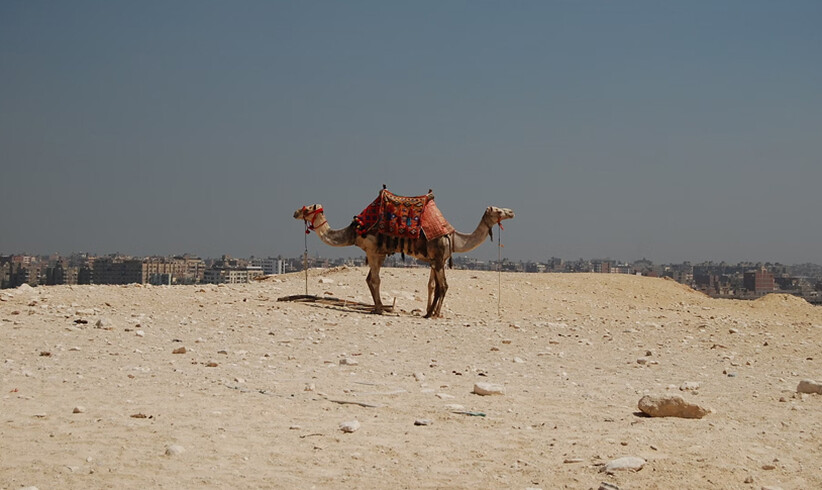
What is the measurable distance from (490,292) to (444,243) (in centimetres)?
688

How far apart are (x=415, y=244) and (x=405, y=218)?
2.15ft

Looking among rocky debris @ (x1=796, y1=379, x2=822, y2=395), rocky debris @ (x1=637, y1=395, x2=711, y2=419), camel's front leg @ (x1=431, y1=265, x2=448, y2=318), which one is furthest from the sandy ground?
camel's front leg @ (x1=431, y1=265, x2=448, y2=318)

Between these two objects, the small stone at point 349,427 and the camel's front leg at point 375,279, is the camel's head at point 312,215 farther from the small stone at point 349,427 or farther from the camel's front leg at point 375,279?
the small stone at point 349,427

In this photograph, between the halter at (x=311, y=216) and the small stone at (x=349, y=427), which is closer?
the small stone at (x=349, y=427)

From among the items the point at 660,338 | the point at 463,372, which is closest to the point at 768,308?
the point at 660,338

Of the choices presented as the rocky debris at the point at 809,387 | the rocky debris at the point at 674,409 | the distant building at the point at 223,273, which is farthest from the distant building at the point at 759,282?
the rocky debris at the point at 674,409

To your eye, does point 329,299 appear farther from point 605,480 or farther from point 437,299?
point 605,480

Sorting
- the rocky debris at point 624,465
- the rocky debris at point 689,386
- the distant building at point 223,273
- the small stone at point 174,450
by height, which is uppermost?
the distant building at point 223,273

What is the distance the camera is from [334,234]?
819 inches

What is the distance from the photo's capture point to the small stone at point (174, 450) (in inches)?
263

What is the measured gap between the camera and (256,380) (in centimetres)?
995

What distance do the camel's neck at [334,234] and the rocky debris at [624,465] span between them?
14.4 meters

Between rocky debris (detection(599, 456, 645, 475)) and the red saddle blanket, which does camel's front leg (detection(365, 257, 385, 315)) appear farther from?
rocky debris (detection(599, 456, 645, 475))

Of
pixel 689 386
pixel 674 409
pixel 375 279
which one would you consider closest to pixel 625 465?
pixel 674 409
